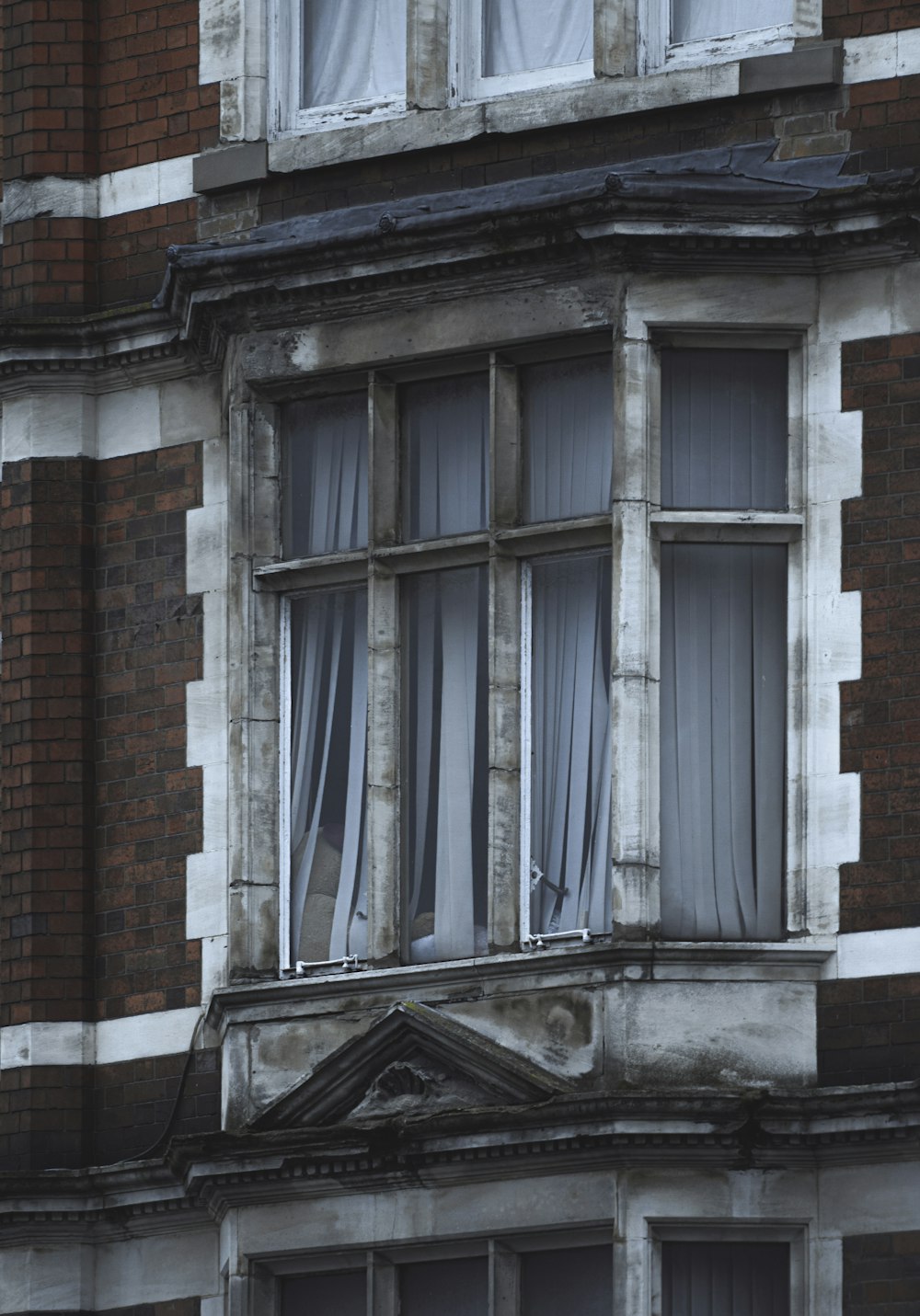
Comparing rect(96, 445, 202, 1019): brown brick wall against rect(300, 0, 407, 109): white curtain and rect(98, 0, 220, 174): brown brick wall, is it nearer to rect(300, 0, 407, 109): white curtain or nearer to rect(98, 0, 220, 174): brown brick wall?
rect(98, 0, 220, 174): brown brick wall

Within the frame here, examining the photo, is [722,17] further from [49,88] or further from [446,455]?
[49,88]

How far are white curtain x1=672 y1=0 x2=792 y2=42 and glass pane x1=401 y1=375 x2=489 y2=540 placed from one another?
189cm

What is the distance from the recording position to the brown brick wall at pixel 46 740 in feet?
67.8

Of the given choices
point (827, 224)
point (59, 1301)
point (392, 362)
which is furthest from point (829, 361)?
point (59, 1301)

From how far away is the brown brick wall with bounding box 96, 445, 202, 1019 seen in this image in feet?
67.5

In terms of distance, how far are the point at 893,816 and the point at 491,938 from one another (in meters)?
1.85

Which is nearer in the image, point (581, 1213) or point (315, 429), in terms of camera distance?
point (581, 1213)

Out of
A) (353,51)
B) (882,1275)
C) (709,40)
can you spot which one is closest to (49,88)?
(353,51)

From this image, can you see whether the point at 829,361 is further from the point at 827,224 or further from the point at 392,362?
the point at 392,362

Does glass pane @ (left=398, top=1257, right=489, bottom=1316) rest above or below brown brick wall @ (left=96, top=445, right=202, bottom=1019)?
below

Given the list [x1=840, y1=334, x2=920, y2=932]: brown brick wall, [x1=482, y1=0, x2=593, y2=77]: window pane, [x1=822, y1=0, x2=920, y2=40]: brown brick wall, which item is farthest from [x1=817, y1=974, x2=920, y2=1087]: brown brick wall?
[x1=482, y1=0, x2=593, y2=77]: window pane

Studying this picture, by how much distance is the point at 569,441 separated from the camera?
2014 centimetres

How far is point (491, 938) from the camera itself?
1961cm

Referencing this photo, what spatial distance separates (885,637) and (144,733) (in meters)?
3.62
